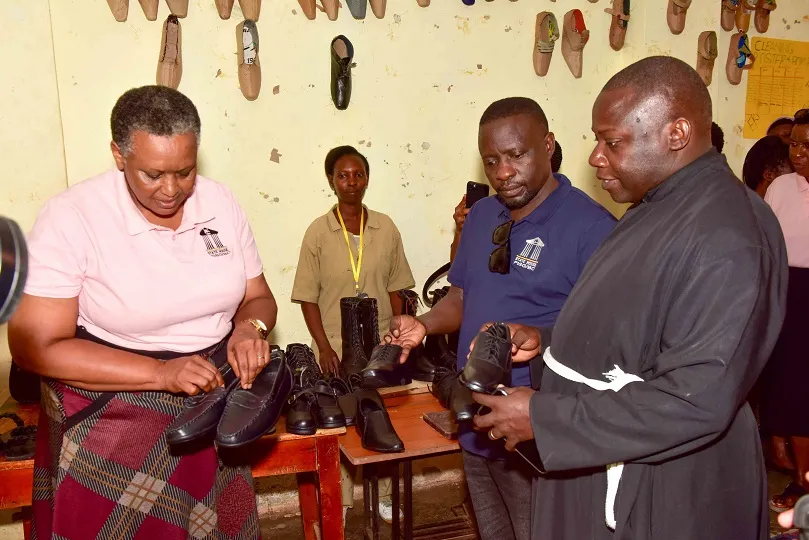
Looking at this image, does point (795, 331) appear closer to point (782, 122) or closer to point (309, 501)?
point (782, 122)

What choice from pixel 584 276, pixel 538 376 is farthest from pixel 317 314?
pixel 584 276

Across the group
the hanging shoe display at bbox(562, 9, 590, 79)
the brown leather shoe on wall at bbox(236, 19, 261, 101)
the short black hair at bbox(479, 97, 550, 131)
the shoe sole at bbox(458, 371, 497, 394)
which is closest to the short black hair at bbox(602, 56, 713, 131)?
the short black hair at bbox(479, 97, 550, 131)

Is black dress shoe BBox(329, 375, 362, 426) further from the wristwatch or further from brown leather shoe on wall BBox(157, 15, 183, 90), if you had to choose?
brown leather shoe on wall BBox(157, 15, 183, 90)

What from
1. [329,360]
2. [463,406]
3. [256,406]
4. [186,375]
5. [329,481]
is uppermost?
[186,375]

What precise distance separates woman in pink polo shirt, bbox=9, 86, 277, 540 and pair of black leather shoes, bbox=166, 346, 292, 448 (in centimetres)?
5

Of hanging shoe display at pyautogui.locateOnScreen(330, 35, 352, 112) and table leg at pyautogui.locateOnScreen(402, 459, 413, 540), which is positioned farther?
hanging shoe display at pyautogui.locateOnScreen(330, 35, 352, 112)

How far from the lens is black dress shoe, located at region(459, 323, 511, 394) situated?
182 cm

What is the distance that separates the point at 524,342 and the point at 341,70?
8.87ft

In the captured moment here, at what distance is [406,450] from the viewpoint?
2902 mm

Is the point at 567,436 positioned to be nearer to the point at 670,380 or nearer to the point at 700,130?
the point at 670,380

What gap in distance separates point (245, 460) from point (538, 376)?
1.05m

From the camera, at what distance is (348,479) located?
4.25m

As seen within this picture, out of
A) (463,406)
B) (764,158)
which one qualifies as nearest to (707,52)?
(764,158)

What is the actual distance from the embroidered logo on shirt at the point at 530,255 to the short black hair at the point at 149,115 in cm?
118
